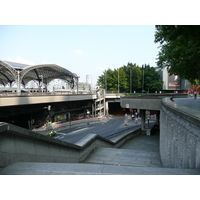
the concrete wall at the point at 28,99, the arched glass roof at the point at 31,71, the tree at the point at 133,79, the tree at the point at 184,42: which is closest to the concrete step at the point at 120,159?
the tree at the point at 184,42

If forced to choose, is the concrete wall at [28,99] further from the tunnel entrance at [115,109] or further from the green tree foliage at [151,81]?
the green tree foliage at [151,81]

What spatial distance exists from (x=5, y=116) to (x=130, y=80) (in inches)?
1641

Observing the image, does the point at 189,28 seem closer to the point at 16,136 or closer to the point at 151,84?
the point at 16,136

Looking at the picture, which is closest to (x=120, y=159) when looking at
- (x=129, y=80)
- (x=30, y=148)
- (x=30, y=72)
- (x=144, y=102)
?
(x=30, y=148)

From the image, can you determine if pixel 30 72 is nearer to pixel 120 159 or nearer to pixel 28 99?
pixel 28 99

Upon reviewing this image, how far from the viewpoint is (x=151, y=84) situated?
57.7 metres

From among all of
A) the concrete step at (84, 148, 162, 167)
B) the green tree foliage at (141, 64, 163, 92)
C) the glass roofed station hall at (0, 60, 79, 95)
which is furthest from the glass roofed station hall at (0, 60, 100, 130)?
the green tree foliage at (141, 64, 163, 92)

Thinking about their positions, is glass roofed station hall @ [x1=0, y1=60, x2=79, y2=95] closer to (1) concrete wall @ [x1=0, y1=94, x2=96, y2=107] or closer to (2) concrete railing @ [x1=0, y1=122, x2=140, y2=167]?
(1) concrete wall @ [x1=0, y1=94, x2=96, y2=107]

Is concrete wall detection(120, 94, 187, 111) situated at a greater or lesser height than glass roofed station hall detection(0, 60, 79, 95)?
lesser

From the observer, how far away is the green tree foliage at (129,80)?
5599 cm

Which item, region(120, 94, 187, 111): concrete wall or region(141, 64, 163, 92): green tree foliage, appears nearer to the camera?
region(120, 94, 187, 111): concrete wall

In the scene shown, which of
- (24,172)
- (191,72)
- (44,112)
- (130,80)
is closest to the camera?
(24,172)

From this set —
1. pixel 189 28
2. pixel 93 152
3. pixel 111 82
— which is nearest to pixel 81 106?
pixel 111 82

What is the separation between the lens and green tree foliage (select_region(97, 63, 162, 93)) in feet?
184
